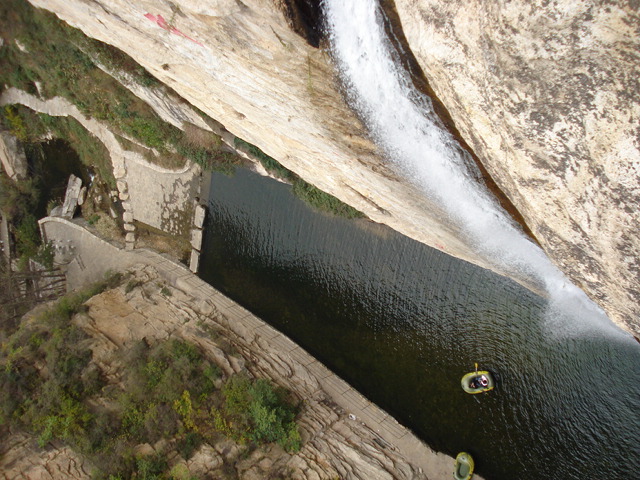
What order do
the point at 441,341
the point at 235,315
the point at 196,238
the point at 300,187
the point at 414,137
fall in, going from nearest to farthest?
the point at 414,137 → the point at 441,341 → the point at 300,187 → the point at 235,315 → the point at 196,238

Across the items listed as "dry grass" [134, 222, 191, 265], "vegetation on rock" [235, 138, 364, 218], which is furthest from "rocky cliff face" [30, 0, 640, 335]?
"dry grass" [134, 222, 191, 265]

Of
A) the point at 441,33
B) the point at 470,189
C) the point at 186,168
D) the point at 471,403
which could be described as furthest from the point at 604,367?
the point at 186,168

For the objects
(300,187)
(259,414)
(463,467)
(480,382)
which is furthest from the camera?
(300,187)

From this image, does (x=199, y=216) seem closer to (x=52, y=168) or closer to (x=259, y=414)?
(x=52, y=168)

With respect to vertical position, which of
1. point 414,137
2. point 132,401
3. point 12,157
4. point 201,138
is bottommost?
point 132,401

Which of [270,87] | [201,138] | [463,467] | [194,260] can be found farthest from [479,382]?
[201,138]

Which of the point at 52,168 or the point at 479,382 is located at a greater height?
the point at 479,382
